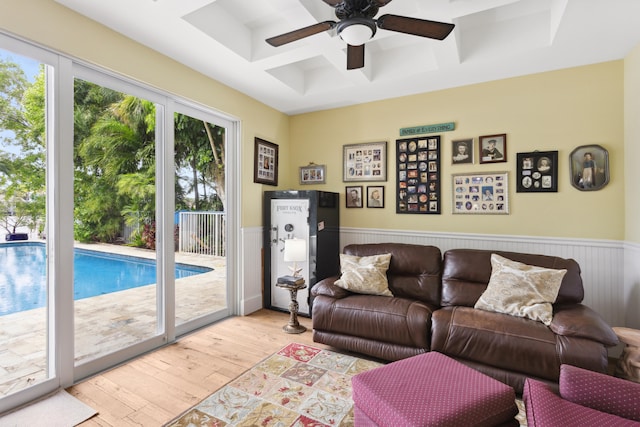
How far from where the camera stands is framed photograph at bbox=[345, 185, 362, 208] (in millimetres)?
4005

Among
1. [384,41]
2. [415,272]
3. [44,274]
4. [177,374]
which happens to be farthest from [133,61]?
[415,272]

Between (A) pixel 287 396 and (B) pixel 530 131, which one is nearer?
(A) pixel 287 396

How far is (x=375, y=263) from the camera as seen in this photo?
118 inches

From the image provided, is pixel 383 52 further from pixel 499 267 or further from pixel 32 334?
pixel 32 334

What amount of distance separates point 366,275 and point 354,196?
142cm

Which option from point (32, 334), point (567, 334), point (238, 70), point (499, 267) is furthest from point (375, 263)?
point (32, 334)

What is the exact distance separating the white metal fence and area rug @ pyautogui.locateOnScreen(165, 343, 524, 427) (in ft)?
5.68

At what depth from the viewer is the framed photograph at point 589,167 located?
280 centimetres

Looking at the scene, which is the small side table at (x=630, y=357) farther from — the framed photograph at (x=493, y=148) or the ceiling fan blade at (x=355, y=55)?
the ceiling fan blade at (x=355, y=55)

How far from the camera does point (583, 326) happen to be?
195cm

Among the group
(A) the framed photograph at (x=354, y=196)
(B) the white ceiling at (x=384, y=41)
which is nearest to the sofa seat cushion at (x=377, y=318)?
(A) the framed photograph at (x=354, y=196)

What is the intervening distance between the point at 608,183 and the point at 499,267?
1371 millimetres

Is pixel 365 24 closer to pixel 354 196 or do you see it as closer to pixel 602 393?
pixel 602 393

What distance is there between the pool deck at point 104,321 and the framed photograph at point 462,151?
3.00 metres
